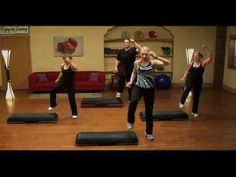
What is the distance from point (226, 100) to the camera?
7.52m

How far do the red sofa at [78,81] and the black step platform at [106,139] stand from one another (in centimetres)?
387

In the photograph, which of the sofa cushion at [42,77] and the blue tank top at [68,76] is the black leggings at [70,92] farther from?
the sofa cushion at [42,77]

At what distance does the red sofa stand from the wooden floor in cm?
100

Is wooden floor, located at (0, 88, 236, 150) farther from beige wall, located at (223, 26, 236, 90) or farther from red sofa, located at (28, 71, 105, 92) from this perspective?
beige wall, located at (223, 26, 236, 90)

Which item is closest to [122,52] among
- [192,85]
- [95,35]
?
[192,85]

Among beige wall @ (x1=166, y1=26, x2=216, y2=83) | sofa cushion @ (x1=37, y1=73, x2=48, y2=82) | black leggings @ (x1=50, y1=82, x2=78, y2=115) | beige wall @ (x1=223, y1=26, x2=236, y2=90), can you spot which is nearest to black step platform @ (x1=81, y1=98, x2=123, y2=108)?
black leggings @ (x1=50, y1=82, x2=78, y2=115)

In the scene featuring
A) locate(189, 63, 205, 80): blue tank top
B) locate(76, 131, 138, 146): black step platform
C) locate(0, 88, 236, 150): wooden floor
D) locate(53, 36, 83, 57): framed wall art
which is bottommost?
locate(0, 88, 236, 150): wooden floor

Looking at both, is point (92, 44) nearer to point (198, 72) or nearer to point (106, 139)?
point (198, 72)

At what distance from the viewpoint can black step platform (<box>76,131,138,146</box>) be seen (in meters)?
4.49

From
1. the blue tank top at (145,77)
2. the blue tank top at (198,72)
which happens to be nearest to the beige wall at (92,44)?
the blue tank top at (198,72)

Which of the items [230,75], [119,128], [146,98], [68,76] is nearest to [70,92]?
[68,76]

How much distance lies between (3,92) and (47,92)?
4.02 feet

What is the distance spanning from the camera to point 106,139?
178 inches
